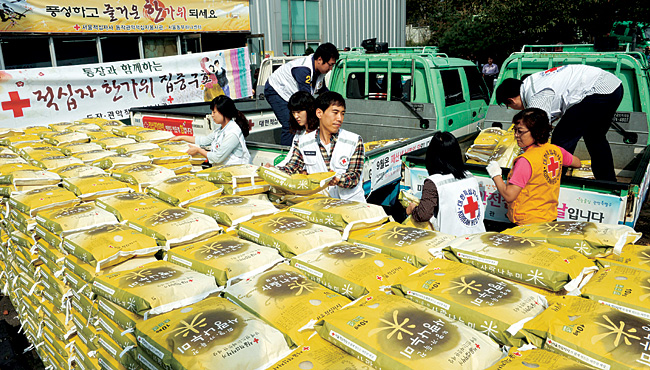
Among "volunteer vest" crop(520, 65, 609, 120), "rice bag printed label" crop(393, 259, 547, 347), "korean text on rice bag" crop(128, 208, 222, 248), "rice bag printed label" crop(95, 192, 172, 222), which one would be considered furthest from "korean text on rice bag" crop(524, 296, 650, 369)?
"volunteer vest" crop(520, 65, 609, 120)

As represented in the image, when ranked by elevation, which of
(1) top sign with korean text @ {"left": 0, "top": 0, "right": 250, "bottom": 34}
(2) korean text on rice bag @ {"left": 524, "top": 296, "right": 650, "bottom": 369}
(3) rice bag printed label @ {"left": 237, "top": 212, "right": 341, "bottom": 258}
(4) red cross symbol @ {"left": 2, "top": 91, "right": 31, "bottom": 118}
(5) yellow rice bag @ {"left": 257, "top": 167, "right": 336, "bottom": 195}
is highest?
(1) top sign with korean text @ {"left": 0, "top": 0, "right": 250, "bottom": 34}

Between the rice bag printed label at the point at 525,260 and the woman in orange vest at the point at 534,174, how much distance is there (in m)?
1.02

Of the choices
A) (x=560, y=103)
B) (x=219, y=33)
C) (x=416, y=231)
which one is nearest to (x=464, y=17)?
(x=219, y=33)

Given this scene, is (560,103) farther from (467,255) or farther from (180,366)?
(180,366)

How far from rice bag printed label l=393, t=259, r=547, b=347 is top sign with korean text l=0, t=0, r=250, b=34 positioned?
11.7 meters

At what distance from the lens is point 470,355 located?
65.6 inches

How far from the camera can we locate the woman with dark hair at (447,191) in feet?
10.5

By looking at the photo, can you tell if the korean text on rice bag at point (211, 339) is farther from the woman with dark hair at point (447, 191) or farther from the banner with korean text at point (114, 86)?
the banner with korean text at point (114, 86)

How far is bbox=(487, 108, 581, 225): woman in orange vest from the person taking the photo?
10.8 ft

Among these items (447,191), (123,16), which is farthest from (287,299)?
(123,16)

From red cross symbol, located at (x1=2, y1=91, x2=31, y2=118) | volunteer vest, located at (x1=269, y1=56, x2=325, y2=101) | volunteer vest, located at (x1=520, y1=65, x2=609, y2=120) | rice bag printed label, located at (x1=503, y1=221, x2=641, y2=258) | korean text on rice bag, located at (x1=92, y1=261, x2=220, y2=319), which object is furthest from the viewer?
red cross symbol, located at (x1=2, y1=91, x2=31, y2=118)

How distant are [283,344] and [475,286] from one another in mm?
890

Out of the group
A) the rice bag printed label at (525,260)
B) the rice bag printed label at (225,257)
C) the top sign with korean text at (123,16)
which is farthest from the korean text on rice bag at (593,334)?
the top sign with korean text at (123,16)

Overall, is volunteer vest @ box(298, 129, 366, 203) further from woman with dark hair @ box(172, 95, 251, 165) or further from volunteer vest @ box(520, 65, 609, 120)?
volunteer vest @ box(520, 65, 609, 120)
